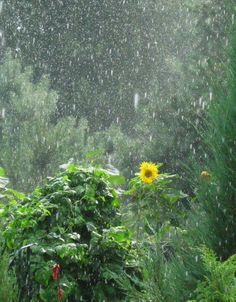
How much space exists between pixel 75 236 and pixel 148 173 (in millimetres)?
873

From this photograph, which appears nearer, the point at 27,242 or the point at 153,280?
the point at 153,280

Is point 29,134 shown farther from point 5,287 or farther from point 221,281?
point 221,281

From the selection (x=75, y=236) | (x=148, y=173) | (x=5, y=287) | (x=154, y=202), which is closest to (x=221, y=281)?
(x=5, y=287)

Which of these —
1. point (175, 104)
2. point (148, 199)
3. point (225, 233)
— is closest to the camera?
point (225, 233)

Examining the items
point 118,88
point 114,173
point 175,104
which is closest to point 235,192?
point 114,173

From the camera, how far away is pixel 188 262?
3.04m

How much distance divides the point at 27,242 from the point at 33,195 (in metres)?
0.40

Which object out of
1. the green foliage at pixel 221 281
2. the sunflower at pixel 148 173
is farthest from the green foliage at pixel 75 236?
the green foliage at pixel 221 281

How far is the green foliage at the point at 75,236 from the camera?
3.52m

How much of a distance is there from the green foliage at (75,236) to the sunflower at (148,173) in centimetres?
36

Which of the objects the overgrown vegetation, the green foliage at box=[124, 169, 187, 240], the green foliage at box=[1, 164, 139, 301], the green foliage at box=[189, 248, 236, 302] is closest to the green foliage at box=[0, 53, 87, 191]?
the overgrown vegetation

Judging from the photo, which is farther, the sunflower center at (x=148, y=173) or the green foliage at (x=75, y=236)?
the sunflower center at (x=148, y=173)

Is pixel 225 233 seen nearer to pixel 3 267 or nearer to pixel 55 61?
pixel 3 267

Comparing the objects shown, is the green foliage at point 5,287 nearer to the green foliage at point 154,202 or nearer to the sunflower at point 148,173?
the sunflower at point 148,173
